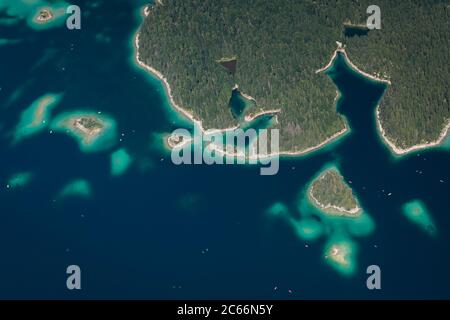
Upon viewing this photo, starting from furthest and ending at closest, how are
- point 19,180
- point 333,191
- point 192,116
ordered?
1. point 192,116
2. point 19,180
3. point 333,191

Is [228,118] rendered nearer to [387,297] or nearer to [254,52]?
[254,52]

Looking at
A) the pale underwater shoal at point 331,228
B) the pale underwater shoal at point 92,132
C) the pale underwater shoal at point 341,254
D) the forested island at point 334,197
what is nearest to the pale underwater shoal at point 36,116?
the pale underwater shoal at point 92,132

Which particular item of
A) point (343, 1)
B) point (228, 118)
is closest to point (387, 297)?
point (228, 118)

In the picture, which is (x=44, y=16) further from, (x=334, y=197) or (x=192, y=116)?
(x=334, y=197)

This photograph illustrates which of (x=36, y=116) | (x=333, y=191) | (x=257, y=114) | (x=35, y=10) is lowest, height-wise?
(x=333, y=191)

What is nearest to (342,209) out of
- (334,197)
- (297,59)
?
(334,197)

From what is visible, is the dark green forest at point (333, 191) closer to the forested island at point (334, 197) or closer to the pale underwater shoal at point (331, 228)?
the forested island at point (334, 197)

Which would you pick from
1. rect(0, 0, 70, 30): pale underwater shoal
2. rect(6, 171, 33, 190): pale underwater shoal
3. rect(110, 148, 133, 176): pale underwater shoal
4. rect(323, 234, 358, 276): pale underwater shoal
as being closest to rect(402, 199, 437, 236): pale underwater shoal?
rect(323, 234, 358, 276): pale underwater shoal

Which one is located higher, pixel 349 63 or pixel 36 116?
pixel 349 63
